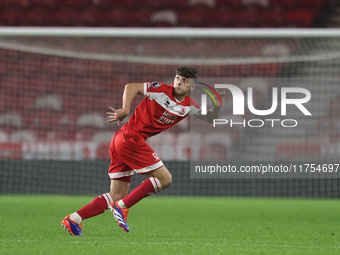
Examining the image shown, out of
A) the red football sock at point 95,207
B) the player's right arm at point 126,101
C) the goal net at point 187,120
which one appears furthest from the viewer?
the goal net at point 187,120

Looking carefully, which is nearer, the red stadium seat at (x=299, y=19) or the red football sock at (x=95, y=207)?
the red football sock at (x=95, y=207)

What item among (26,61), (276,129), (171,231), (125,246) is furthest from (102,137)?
(125,246)

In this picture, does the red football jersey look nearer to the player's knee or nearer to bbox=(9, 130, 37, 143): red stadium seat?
the player's knee

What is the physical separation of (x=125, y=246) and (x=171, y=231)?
1486 mm

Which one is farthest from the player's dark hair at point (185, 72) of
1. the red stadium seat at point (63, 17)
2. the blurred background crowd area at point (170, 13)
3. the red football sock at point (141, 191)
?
the red stadium seat at point (63, 17)

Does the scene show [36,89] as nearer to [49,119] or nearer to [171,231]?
[49,119]

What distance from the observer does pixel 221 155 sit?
10852 mm

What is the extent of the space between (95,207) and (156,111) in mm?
1014

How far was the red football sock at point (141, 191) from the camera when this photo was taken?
5.46 m

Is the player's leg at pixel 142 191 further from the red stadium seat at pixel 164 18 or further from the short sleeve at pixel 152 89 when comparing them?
the red stadium seat at pixel 164 18

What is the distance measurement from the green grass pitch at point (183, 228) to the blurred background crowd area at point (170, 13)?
558 centimetres

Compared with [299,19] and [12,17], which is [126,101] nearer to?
[299,19]

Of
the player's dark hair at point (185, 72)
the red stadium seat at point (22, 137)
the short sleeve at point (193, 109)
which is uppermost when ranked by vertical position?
the player's dark hair at point (185, 72)

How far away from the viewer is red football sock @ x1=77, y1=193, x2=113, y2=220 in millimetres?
5543
